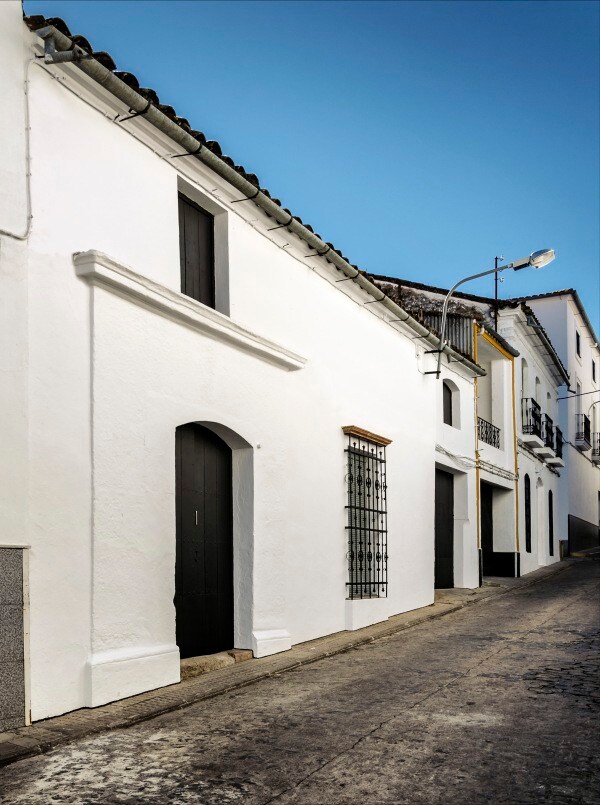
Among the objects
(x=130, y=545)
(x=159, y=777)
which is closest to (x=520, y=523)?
(x=130, y=545)

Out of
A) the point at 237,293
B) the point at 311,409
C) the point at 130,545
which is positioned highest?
the point at 237,293

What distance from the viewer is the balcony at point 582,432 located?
1310 inches

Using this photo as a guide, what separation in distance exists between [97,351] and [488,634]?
670 cm

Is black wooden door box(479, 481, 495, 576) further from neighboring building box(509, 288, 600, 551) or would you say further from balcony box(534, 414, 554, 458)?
neighboring building box(509, 288, 600, 551)

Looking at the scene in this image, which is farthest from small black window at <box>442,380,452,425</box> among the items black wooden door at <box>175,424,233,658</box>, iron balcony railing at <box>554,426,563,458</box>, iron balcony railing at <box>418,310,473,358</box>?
iron balcony railing at <box>554,426,563,458</box>

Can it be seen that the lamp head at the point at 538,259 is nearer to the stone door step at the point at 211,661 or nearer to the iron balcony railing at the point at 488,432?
the iron balcony railing at the point at 488,432

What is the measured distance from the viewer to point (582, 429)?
3369 centimetres

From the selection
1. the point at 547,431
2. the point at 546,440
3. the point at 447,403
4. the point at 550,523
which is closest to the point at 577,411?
the point at 550,523

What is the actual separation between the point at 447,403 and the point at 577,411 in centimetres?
1829

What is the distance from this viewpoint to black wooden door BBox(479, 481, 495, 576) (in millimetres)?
21547

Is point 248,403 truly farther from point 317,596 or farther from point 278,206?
point 317,596

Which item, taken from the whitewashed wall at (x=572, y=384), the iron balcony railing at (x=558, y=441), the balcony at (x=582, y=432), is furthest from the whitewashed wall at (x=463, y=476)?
the balcony at (x=582, y=432)

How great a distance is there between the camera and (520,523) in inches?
886

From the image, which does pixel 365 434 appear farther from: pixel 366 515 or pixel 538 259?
pixel 538 259
